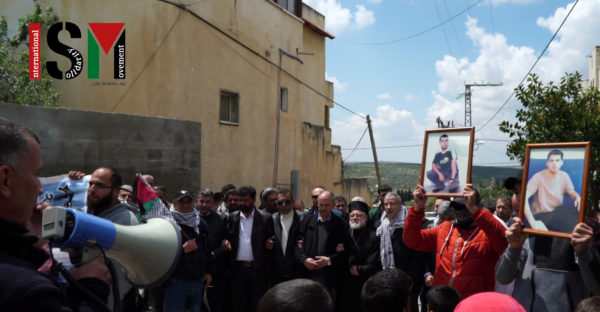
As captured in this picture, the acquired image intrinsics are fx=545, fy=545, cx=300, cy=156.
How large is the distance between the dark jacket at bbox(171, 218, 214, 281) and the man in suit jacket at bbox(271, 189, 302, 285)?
1.14m

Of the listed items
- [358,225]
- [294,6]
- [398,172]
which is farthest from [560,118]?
[398,172]

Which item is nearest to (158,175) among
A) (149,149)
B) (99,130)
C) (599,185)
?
(149,149)

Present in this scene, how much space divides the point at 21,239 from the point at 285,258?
5679 millimetres

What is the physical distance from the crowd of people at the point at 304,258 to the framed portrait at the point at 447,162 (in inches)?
4.9

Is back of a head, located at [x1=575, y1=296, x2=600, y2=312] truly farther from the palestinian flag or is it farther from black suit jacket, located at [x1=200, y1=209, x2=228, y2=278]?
black suit jacket, located at [x1=200, y1=209, x2=228, y2=278]

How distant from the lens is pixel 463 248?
4723 millimetres

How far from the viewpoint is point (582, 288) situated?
13.0ft

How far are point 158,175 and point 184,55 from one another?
5015 millimetres

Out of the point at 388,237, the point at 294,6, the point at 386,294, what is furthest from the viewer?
the point at 294,6

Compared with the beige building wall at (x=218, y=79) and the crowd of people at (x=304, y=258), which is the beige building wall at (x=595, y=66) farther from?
the crowd of people at (x=304, y=258)

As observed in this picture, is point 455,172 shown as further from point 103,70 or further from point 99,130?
point 103,70

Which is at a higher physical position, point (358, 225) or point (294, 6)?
point (294, 6)

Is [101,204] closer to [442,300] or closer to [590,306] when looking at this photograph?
[442,300]

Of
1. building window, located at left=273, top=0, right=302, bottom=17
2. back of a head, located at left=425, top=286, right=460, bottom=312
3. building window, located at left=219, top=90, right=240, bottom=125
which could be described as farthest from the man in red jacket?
building window, located at left=273, top=0, right=302, bottom=17
